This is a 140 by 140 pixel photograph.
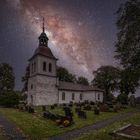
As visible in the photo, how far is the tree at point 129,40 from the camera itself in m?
27.5

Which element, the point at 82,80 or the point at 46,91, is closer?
the point at 46,91

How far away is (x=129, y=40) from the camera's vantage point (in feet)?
93.0

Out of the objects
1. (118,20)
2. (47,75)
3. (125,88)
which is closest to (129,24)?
(118,20)

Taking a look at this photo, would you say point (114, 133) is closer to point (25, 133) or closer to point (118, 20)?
point (25, 133)

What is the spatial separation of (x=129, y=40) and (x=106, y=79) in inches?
1618

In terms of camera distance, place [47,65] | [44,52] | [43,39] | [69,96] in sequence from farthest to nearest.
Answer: [69,96] < [43,39] < [44,52] < [47,65]

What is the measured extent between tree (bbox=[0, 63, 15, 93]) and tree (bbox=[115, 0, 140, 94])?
154 feet

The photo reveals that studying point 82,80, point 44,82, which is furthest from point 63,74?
point 44,82

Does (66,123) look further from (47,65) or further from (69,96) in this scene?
(69,96)

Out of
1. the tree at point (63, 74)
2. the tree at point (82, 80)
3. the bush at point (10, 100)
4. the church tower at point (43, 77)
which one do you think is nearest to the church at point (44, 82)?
the church tower at point (43, 77)

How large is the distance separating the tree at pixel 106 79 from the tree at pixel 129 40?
3611 cm

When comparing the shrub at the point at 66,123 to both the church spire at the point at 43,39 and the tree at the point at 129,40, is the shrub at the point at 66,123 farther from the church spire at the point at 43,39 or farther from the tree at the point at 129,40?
the church spire at the point at 43,39

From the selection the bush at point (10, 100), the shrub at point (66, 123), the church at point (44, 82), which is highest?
the church at point (44, 82)

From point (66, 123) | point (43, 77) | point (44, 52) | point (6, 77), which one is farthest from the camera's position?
point (6, 77)
